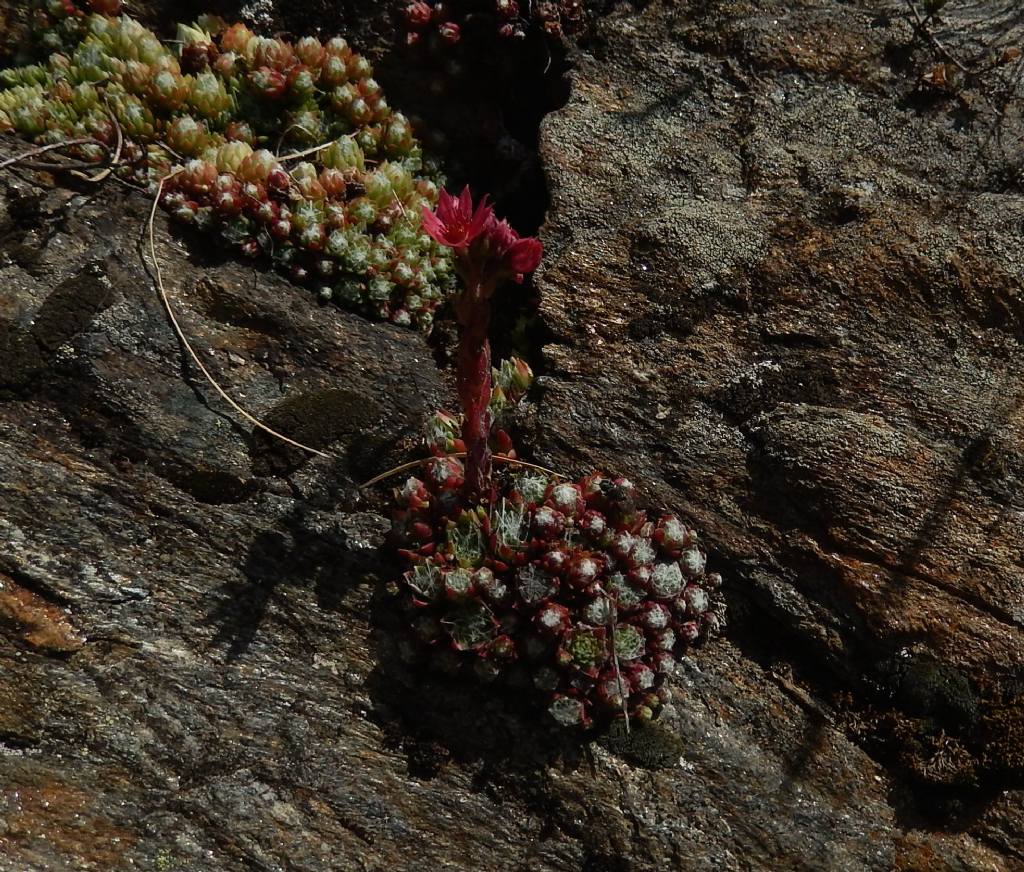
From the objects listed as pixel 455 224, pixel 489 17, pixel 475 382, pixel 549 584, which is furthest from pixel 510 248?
pixel 489 17

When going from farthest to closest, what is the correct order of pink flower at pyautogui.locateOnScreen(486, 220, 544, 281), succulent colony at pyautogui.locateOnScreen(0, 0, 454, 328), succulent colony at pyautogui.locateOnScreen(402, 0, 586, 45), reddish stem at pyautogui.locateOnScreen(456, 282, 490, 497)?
succulent colony at pyautogui.locateOnScreen(402, 0, 586, 45), succulent colony at pyautogui.locateOnScreen(0, 0, 454, 328), reddish stem at pyautogui.locateOnScreen(456, 282, 490, 497), pink flower at pyautogui.locateOnScreen(486, 220, 544, 281)

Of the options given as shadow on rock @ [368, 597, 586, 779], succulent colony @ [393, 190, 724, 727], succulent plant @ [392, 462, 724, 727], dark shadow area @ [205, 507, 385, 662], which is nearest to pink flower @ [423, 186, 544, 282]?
succulent colony @ [393, 190, 724, 727]

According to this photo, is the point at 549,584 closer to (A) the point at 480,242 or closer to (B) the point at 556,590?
(B) the point at 556,590

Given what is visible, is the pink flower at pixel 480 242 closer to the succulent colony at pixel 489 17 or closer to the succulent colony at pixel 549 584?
the succulent colony at pixel 549 584

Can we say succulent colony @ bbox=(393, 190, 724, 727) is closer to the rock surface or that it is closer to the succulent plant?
the succulent plant

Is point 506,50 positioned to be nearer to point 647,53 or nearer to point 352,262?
point 647,53

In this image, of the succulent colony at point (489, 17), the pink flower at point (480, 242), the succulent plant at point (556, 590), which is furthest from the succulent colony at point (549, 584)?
the succulent colony at point (489, 17)

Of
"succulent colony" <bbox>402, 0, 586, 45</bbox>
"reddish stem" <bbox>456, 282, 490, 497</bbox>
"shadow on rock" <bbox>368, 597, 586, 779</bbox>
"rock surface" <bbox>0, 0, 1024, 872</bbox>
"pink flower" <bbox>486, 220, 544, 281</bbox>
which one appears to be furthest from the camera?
"succulent colony" <bbox>402, 0, 586, 45</bbox>
